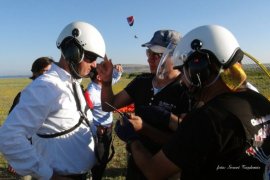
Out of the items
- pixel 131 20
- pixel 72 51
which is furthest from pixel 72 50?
pixel 131 20

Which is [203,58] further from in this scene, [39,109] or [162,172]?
[39,109]

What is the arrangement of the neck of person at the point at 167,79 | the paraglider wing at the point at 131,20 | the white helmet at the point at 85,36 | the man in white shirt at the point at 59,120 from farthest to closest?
the paraglider wing at the point at 131,20 < the neck of person at the point at 167,79 < the white helmet at the point at 85,36 < the man in white shirt at the point at 59,120

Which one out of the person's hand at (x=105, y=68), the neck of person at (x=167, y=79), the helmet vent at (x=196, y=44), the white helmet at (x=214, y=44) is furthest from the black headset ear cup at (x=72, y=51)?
the helmet vent at (x=196, y=44)

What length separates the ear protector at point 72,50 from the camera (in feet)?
9.64

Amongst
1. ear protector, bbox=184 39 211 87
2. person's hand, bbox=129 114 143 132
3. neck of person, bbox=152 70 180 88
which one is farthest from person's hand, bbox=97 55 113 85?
ear protector, bbox=184 39 211 87

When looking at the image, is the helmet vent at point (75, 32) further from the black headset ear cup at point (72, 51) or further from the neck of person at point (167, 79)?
the neck of person at point (167, 79)

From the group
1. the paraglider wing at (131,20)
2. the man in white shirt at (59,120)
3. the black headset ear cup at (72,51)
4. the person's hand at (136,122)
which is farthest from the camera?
the paraglider wing at (131,20)

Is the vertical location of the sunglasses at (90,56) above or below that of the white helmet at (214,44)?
below

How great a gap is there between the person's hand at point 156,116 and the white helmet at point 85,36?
0.75 metres

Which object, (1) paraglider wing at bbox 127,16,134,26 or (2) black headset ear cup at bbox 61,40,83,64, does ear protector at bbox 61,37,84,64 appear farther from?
(1) paraglider wing at bbox 127,16,134,26

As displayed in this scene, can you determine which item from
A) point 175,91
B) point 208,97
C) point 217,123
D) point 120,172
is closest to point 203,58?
point 208,97

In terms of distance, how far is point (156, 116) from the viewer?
2814 millimetres

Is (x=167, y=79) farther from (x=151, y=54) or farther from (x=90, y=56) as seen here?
(x=90, y=56)

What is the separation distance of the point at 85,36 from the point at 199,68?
1.32 m
